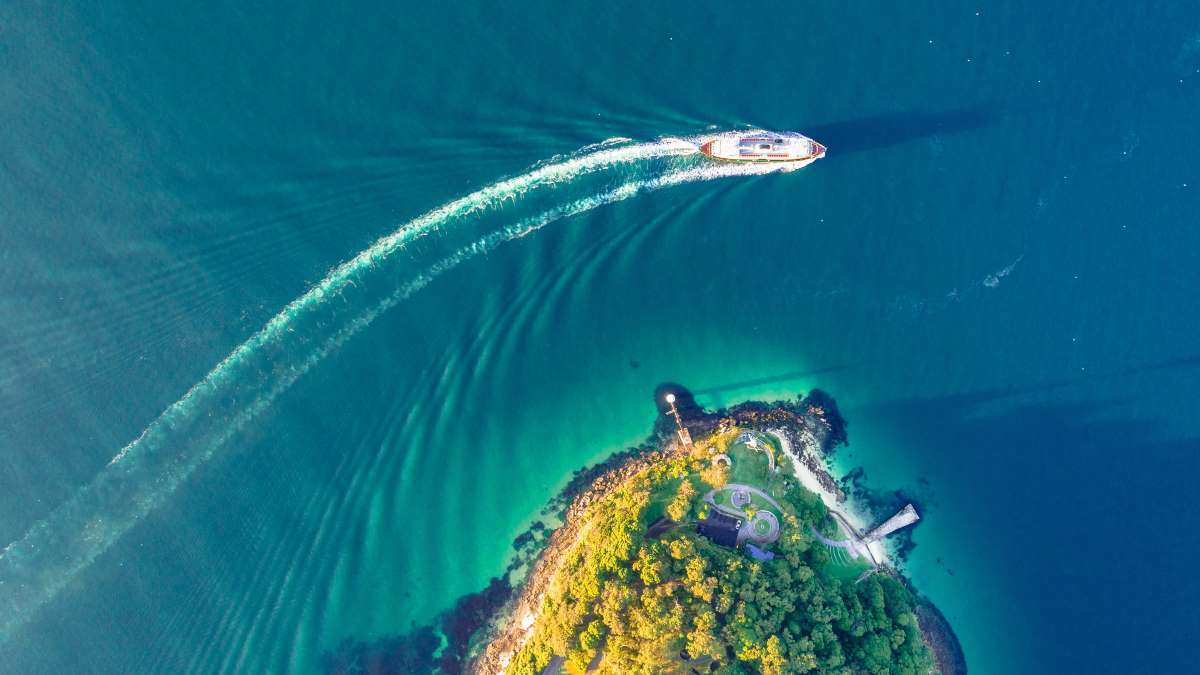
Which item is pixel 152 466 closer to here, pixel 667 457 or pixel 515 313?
pixel 515 313

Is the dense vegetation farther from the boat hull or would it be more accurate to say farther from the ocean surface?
the boat hull

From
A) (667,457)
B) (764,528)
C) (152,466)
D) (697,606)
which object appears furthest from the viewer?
(667,457)

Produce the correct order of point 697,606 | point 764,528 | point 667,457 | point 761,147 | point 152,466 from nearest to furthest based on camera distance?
point 697,606
point 152,466
point 764,528
point 761,147
point 667,457

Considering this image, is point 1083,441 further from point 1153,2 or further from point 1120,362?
point 1153,2

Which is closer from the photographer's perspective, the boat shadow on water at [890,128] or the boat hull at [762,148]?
the boat hull at [762,148]

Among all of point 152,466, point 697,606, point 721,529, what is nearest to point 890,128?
point 721,529

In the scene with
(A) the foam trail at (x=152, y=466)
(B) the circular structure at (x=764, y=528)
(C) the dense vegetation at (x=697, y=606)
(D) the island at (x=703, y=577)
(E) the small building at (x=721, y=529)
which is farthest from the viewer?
(E) the small building at (x=721, y=529)

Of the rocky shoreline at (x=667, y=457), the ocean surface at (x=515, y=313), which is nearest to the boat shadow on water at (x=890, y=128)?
the ocean surface at (x=515, y=313)

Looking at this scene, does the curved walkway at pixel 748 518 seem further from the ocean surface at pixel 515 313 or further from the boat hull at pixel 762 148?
the boat hull at pixel 762 148

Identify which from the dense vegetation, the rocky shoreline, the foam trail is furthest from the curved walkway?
the foam trail
